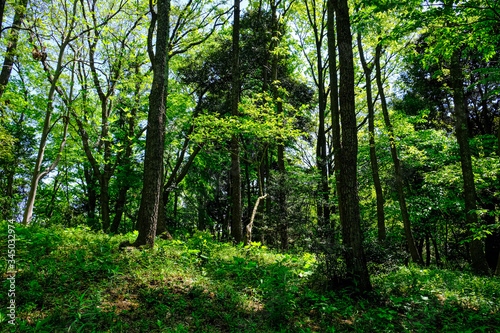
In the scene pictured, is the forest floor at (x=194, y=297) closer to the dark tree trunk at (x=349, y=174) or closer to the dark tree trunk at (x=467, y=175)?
→ the dark tree trunk at (x=349, y=174)

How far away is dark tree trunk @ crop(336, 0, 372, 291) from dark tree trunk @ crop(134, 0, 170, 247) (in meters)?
4.02

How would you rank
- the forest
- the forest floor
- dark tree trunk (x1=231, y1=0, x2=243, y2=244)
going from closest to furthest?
the forest floor < the forest < dark tree trunk (x1=231, y1=0, x2=243, y2=244)

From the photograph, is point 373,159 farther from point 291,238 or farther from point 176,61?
point 176,61

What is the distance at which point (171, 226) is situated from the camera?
17469 millimetres

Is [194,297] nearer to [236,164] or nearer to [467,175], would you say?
[236,164]

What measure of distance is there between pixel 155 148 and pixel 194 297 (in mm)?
3306

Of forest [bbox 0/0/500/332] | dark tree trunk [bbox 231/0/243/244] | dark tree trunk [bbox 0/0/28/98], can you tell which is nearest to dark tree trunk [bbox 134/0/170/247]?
forest [bbox 0/0/500/332]

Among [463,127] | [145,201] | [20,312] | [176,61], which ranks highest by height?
A: [176,61]

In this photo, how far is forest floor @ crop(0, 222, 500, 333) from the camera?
11.4 feet

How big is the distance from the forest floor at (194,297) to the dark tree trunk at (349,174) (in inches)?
18.0

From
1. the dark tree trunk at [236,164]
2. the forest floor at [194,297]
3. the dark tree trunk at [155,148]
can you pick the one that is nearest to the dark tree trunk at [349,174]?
the forest floor at [194,297]

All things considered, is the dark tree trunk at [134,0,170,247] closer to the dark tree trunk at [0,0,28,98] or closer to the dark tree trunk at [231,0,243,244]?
the dark tree trunk at [231,0,243,244]

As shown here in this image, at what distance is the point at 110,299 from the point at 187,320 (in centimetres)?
120

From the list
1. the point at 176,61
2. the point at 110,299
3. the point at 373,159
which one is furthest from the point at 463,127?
the point at 176,61
